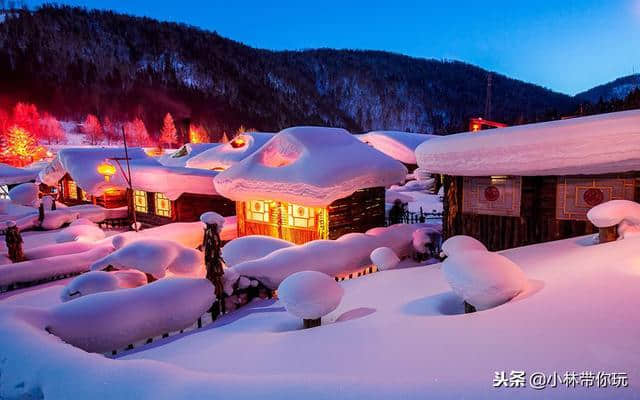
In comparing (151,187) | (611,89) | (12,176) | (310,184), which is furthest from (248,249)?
(611,89)

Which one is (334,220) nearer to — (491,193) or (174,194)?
(491,193)

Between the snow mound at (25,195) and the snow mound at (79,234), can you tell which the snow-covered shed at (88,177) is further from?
the snow mound at (79,234)

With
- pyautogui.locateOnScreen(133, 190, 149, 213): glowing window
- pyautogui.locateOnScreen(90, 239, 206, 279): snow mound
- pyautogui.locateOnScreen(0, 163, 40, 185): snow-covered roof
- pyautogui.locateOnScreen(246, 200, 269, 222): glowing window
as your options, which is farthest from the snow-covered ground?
pyautogui.locateOnScreen(0, 163, 40, 185): snow-covered roof

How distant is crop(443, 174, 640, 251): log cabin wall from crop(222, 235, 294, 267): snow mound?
5900 millimetres

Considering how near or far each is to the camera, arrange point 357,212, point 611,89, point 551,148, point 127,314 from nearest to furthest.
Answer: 1. point 127,314
2. point 551,148
3. point 357,212
4. point 611,89

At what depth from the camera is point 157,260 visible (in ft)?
35.6

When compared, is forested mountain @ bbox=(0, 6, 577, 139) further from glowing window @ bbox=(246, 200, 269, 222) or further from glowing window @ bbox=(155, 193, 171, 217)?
glowing window @ bbox=(246, 200, 269, 222)

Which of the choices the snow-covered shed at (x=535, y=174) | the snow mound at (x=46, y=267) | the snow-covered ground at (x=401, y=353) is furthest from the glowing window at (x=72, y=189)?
the snow-covered shed at (x=535, y=174)

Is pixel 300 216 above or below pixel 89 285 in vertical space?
above

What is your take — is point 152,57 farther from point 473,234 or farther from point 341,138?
point 473,234

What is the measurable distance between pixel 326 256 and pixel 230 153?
15.7 metres

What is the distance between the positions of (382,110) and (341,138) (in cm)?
11095

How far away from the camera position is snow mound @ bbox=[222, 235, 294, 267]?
11.2 metres

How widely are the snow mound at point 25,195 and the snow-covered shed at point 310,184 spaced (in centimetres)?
2342
